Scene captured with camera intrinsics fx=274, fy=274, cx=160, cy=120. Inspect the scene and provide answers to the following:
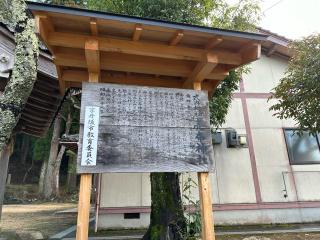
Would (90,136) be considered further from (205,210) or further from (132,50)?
(205,210)

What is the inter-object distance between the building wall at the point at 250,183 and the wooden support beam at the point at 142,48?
17.9ft

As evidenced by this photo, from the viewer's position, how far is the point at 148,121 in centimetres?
379

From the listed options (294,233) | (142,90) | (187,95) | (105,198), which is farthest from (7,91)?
(294,233)

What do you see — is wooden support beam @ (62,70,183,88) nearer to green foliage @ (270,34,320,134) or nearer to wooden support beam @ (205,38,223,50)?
wooden support beam @ (205,38,223,50)

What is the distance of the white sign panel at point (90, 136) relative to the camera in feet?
11.2

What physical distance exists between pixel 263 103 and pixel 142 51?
7.61 meters

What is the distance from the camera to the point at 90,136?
351 centimetres

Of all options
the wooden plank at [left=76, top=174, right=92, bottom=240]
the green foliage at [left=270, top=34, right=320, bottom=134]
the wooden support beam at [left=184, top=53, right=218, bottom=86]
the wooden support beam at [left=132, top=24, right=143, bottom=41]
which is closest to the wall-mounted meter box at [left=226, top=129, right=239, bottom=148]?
the green foliage at [left=270, top=34, right=320, bottom=134]

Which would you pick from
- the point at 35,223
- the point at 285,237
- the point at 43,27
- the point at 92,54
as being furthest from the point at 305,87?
the point at 35,223

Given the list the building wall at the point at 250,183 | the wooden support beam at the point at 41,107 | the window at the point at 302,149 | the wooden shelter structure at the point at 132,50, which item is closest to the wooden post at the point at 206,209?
the wooden shelter structure at the point at 132,50

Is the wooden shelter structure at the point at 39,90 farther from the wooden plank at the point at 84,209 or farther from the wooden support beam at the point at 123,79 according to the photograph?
the wooden plank at the point at 84,209

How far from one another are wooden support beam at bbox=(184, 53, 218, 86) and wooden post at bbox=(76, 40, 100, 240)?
1.48 metres

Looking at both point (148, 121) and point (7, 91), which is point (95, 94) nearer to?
point (148, 121)

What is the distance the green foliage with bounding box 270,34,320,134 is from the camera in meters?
6.70
